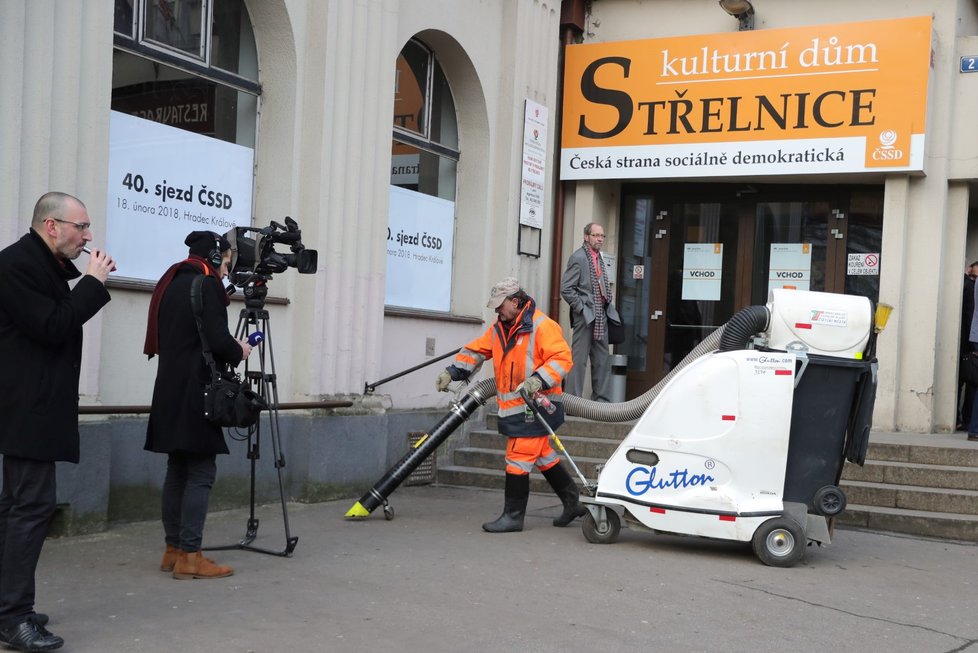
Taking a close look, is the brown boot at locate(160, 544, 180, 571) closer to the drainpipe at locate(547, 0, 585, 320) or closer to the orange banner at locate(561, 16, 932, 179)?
the drainpipe at locate(547, 0, 585, 320)

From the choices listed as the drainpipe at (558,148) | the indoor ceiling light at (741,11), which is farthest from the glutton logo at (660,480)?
the indoor ceiling light at (741,11)

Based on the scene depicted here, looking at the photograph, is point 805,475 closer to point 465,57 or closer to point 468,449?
point 468,449

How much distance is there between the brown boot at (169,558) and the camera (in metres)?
6.09

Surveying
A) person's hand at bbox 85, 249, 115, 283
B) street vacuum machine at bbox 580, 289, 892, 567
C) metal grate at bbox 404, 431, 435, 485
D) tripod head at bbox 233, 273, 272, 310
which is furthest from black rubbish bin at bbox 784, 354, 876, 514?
person's hand at bbox 85, 249, 115, 283

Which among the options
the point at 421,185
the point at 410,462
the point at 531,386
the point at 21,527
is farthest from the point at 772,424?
the point at 421,185

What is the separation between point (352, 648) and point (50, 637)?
1219mm

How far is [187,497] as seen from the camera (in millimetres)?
5863

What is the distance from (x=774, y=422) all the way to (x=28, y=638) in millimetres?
4350

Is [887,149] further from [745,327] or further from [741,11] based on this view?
[745,327]

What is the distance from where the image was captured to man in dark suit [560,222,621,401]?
11203 millimetres

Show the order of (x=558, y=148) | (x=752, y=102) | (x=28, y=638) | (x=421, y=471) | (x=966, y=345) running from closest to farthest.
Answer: (x=28, y=638) < (x=421, y=471) < (x=752, y=102) < (x=966, y=345) < (x=558, y=148)

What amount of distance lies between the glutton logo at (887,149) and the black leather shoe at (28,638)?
8892mm

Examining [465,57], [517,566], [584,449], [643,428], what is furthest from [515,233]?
[517,566]

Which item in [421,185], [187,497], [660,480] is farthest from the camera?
[421,185]
